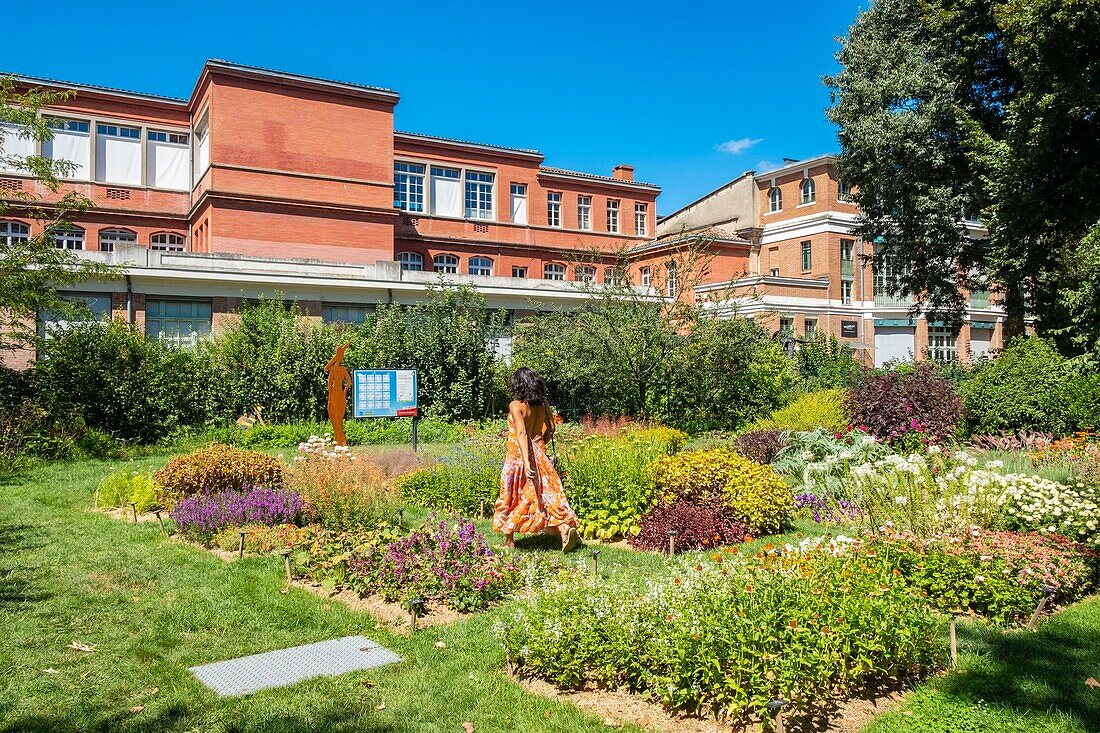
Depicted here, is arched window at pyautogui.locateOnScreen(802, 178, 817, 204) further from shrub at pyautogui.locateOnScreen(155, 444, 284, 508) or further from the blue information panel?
shrub at pyautogui.locateOnScreen(155, 444, 284, 508)

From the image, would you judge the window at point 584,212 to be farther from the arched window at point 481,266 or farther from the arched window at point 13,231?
the arched window at point 13,231

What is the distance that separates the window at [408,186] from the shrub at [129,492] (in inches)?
1224

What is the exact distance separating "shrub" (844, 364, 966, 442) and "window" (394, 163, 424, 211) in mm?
31246

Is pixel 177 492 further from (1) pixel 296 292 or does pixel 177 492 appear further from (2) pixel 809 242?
(2) pixel 809 242

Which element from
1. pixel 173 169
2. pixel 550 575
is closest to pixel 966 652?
pixel 550 575

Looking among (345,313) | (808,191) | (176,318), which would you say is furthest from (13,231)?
(808,191)

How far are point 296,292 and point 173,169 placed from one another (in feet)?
52.0

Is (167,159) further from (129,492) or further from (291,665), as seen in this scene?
(291,665)

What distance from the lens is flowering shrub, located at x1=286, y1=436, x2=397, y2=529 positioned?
27.7ft

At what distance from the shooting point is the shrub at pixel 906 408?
43.1 ft

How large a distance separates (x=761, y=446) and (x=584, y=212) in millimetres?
36102

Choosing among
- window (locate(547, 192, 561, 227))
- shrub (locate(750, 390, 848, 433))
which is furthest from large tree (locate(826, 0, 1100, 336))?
window (locate(547, 192, 561, 227))

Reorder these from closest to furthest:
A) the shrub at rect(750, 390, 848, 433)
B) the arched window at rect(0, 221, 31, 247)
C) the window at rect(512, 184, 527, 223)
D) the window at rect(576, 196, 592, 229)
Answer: the shrub at rect(750, 390, 848, 433)
the arched window at rect(0, 221, 31, 247)
the window at rect(512, 184, 527, 223)
the window at rect(576, 196, 592, 229)

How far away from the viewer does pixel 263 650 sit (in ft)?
17.8
